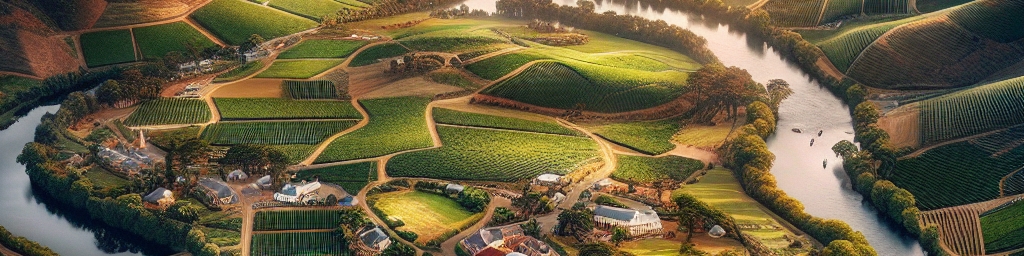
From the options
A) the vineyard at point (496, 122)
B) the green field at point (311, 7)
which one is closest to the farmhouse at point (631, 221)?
the vineyard at point (496, 122)

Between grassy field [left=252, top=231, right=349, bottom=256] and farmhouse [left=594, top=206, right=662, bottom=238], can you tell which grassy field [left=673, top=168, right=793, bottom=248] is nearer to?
farmhouse [left=594, top=206, right=662, bottom=238]

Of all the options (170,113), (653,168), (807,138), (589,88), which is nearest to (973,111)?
(807,138)

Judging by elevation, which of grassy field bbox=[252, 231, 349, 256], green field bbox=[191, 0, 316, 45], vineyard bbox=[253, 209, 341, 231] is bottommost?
grassy field bbox=[252, 231, 349, 256]

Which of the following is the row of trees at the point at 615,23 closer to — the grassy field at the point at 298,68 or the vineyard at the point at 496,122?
the vineyard at the point at 496,122

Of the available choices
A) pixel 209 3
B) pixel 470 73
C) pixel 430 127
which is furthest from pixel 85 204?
pixel 209 3

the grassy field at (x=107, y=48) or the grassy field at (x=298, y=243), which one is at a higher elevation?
the grassy field at (x=107, y=48)

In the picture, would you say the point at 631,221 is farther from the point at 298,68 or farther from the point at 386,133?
the point at 298,68

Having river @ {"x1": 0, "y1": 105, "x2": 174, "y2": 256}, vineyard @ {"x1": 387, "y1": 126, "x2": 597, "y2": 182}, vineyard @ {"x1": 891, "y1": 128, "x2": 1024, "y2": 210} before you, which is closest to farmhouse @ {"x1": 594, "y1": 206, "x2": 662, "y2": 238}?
vineyard @ {"x1": 387, "y1": 126, "x2": 597, "y2": 182}
